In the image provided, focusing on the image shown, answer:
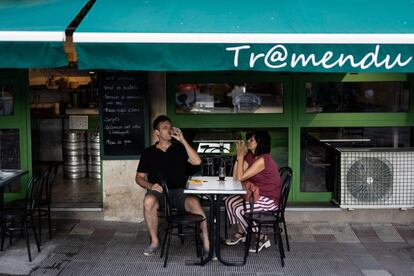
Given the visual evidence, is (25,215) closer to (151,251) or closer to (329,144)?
(151,251)

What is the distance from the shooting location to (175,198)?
236 inches

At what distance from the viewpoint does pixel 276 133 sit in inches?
287

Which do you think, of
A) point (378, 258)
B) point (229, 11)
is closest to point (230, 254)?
point (378, 258)

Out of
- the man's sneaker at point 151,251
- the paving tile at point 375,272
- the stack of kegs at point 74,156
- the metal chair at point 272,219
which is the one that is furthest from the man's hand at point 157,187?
the stack of kegs at point 74,156

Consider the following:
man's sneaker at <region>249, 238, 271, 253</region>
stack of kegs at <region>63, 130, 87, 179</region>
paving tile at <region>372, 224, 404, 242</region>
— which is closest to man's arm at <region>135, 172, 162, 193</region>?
man's sneaker at <region>249, 238, 271, 253</region>

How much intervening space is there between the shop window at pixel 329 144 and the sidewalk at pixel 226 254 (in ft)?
2.12

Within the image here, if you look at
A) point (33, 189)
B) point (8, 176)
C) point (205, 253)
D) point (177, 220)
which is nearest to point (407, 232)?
point (205, 253)

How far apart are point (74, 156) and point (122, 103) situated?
3155mm

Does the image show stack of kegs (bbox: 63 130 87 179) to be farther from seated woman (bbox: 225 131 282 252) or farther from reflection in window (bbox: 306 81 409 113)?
seated woman (bbox: 225 131 282 252)

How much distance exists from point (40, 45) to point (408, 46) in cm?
328

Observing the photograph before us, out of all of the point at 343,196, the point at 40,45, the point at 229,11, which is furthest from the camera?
the point at 343,196

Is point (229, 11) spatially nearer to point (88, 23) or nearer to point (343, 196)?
point (88, 23)

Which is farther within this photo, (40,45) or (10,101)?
(10,101)

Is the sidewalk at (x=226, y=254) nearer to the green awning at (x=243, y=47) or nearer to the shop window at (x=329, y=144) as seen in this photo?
the shop window at (x=329, y=144)
